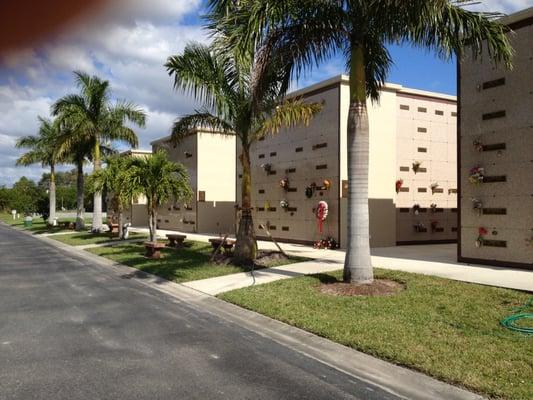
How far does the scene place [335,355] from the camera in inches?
254

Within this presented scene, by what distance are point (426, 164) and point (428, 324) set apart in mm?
13883

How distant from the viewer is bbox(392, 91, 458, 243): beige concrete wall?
19.5 metres

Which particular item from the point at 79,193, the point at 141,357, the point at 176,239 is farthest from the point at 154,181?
the point at 79,193

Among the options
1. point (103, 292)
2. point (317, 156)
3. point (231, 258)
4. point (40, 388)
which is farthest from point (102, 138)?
point (40, 388)

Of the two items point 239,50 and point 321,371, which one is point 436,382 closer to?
point 321,371

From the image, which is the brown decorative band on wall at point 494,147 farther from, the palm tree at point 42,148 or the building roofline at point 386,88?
the palm tree at point 42,148

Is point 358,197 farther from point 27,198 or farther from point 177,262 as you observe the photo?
point 27,198

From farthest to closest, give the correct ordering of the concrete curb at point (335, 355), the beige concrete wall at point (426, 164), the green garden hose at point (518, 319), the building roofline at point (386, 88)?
the beige concrete wall at point (426, 164)
the building roofline at point (386, 88)
the green garden hose at point (518, 319)
the concrete curb at point (335, 355)

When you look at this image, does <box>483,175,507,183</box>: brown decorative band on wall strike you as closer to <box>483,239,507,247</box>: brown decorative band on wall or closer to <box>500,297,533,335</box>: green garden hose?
<box>483,239,507,247</box>: brown decorative band on wall

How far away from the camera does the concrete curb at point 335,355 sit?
17.0 feet

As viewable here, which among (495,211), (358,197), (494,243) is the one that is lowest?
(494,243)

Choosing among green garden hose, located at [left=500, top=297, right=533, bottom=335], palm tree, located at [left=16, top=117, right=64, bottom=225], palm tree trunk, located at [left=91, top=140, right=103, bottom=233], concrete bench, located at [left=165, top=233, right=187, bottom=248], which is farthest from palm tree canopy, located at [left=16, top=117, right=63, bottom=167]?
green garden hose, located at [left=500, top=297, right=533, bottom=335]

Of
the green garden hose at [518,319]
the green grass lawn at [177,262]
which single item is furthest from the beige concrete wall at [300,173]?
the green garden hose at [518,319]

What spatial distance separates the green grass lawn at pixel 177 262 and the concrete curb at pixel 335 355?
1.75 metres
